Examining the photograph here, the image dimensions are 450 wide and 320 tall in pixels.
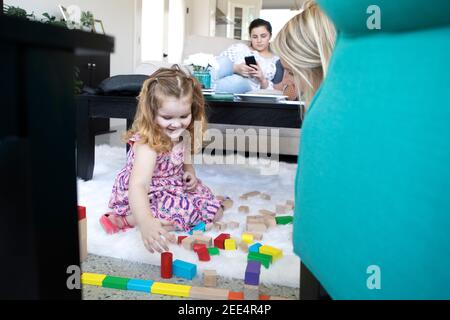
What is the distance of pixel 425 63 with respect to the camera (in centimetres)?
51

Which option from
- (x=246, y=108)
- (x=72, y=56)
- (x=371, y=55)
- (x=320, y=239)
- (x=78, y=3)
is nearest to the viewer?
(x=72, y=56)

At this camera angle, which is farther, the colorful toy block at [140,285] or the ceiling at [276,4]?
the ceiling at [276,4]

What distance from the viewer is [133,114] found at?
1.88m

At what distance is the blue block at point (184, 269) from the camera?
3.46 feet

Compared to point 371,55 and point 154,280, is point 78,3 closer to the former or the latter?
point 154,280

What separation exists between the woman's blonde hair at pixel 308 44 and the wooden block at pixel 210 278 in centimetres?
49

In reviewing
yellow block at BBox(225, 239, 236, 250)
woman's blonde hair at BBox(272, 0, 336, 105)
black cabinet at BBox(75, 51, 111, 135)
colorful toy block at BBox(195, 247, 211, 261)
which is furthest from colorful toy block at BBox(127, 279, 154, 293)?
black cabinet at BBox(75, 51, 111, 135)

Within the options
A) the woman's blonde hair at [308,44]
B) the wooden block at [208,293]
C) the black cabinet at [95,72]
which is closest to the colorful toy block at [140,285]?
the wooden block at [208,293]

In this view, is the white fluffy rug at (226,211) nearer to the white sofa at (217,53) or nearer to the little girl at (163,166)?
the little girl at (163,166)

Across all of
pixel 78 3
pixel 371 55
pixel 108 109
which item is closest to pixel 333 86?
pixel 371 55

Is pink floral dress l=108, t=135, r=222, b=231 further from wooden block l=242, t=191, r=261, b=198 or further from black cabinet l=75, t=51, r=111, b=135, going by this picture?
black cabinet l=75, t=51, r=111, b=135

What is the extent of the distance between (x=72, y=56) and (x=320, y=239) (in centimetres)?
46

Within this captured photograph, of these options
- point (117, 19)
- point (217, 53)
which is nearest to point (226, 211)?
point (217, 53)

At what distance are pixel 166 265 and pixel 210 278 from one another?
120mm
